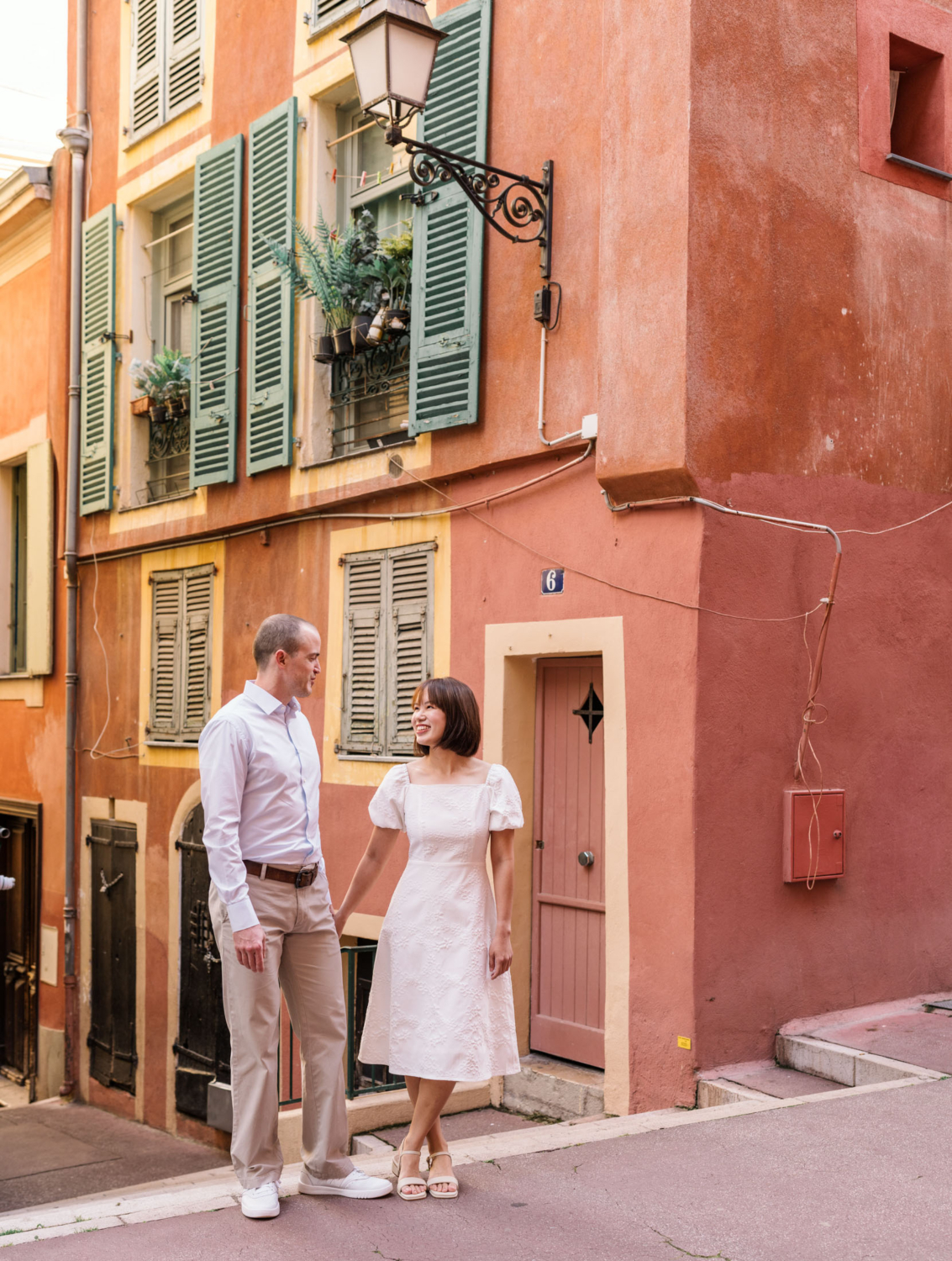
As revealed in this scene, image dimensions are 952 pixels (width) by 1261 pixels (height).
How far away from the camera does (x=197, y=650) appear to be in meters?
10.8

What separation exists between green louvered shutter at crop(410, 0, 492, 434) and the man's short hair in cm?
357

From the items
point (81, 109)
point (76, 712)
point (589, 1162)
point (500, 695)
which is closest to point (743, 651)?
point (500, 695)

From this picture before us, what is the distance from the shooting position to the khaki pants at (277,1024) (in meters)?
4.29

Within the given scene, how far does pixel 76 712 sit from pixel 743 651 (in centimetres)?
744

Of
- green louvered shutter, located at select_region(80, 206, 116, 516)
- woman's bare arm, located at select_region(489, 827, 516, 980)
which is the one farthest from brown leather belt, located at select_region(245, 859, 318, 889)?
green louvered shutter, located at select_region(80, 206, 116, 516)

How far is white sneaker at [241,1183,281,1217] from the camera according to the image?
166 inches

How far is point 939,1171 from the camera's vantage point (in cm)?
459

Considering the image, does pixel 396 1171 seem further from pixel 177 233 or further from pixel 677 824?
pixel 177 233

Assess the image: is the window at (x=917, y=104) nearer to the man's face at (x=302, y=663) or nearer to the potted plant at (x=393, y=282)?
the potted plant at (x=393, y=282)

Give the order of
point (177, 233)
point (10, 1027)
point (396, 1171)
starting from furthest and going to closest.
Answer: point (10, 1027) < point (177, 233) < point (396, 1171)

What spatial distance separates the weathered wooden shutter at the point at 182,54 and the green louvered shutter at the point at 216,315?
72 centimetres

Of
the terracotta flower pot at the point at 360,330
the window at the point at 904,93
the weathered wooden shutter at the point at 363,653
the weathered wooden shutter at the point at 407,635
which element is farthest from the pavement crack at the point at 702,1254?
the terracotta flower pot at the point at 360,330

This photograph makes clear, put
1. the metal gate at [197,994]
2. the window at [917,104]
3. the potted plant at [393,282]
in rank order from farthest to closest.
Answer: the metal gate at [197,994]
the potted plant at [393,282]
the window at [917,104]

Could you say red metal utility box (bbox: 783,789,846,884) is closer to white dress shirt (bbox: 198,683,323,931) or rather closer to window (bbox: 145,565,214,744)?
white dress shirt (bbox: 198,683,323,931)
